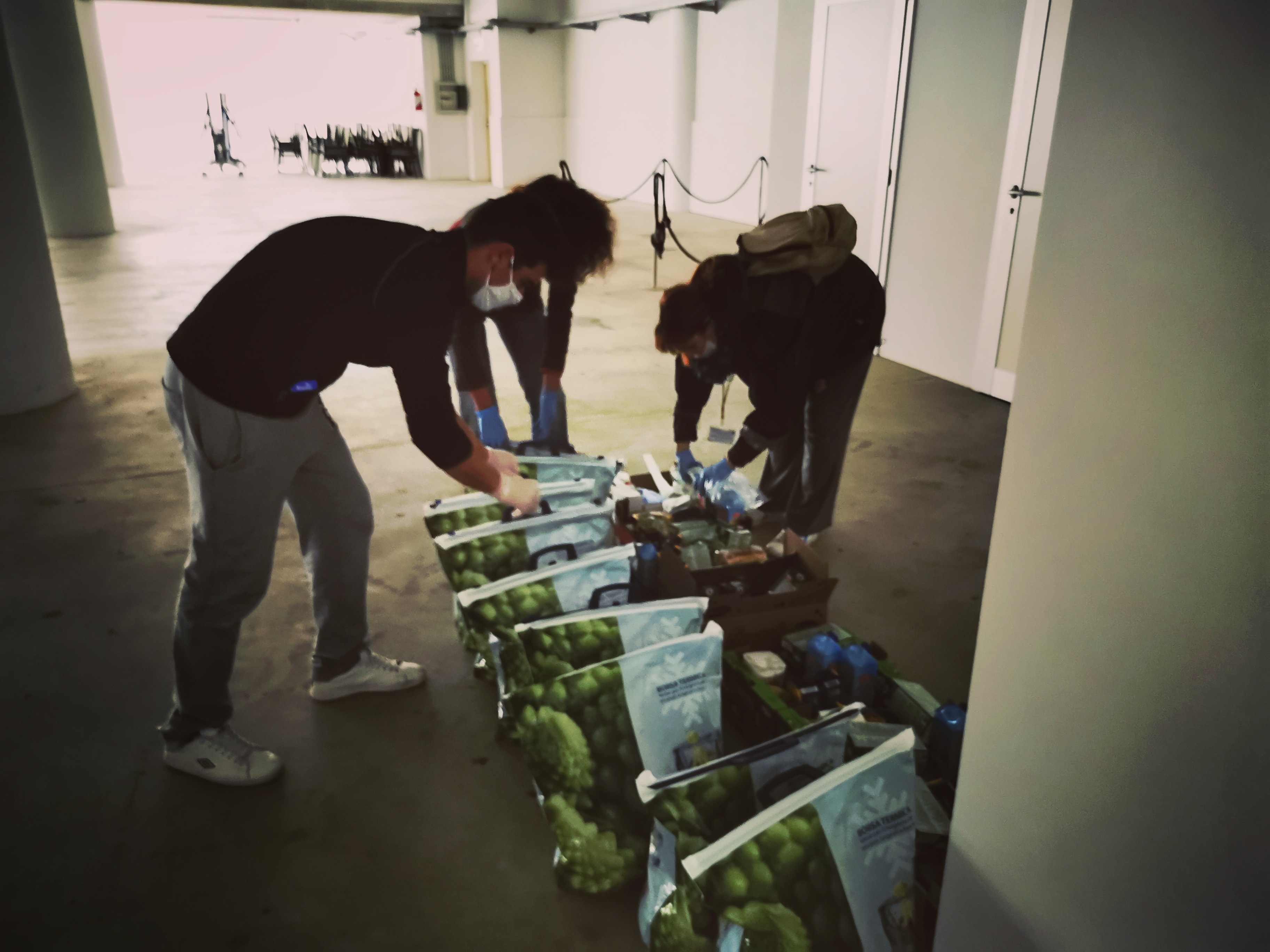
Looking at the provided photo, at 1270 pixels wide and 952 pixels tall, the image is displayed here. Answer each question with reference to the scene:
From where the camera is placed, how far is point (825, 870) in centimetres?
133

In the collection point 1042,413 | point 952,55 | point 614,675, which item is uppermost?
point 952,55

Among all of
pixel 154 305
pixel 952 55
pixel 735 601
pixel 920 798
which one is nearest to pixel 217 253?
pixel 154 305

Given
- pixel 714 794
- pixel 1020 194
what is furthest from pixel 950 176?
pixel 714 794

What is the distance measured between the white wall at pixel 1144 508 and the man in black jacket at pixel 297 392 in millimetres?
1037

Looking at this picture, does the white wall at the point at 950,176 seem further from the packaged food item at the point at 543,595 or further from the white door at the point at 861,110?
the packaged food item at the point at 543,595

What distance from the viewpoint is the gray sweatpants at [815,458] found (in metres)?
2.93

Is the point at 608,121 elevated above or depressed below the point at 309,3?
below

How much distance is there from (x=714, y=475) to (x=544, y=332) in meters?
1.02

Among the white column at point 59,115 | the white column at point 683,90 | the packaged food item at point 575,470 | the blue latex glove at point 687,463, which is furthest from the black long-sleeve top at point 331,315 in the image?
the white column at point 683,90

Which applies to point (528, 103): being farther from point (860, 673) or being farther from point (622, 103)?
point (860, 673)

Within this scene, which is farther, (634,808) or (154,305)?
(154,305)

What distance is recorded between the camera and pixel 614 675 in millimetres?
1655

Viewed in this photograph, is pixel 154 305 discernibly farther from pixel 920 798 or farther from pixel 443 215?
pixel 920 798

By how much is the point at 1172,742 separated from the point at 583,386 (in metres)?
4.34
